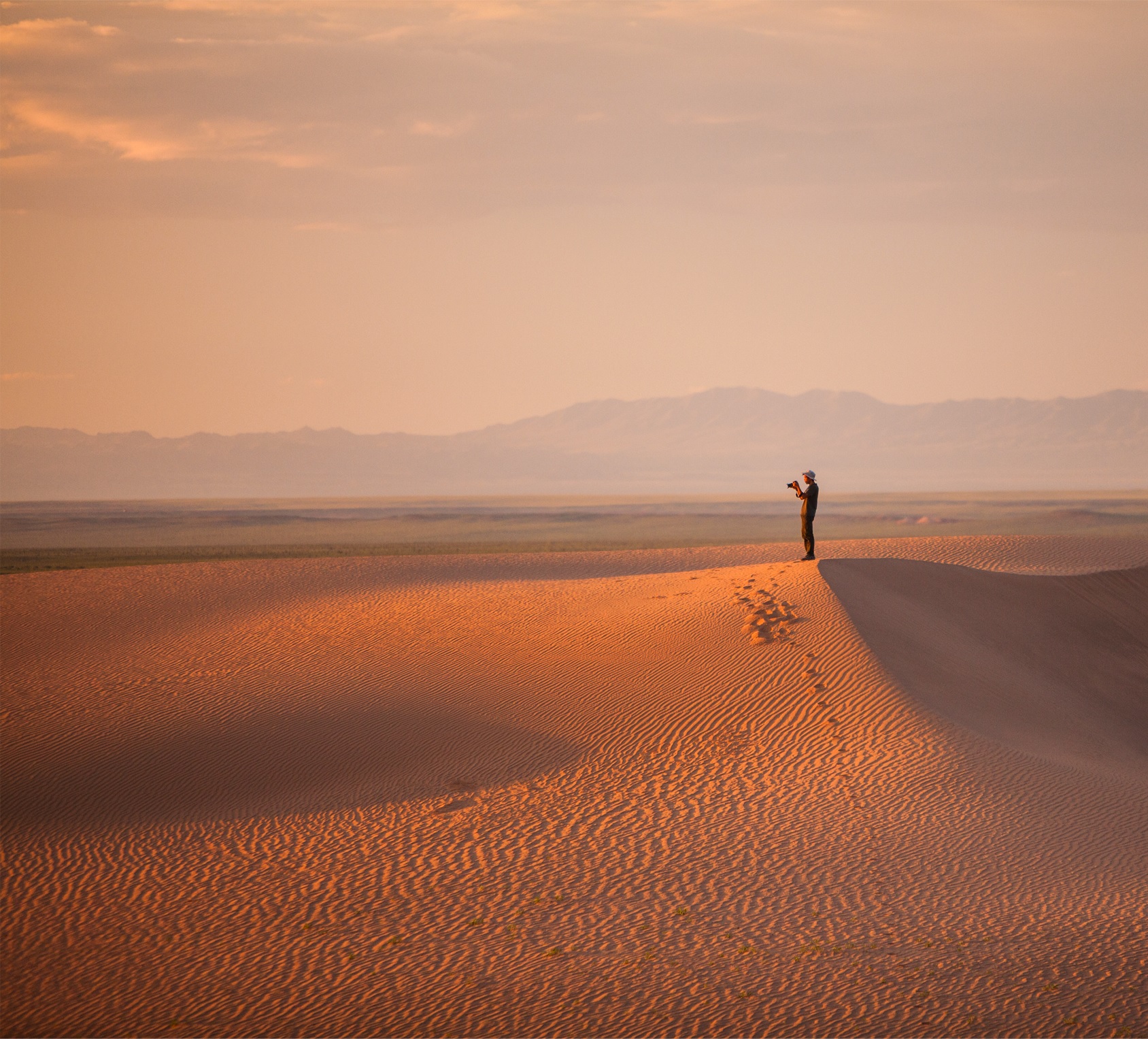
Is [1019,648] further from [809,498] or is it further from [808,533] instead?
[809,498]

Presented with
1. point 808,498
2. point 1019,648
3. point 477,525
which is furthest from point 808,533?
point 477,525

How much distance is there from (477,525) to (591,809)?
294ft

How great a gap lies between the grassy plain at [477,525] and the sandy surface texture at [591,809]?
24772 mm

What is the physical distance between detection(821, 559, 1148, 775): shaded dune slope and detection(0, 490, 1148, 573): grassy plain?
24.0 metres

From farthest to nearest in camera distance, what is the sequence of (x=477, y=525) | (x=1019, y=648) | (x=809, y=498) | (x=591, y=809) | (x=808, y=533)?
1. (x=477, y=525)
2. (x=808, y=533)
3. (x=1019, y=648)
4. (x=809, y=498)
5. (x=591, y=809)

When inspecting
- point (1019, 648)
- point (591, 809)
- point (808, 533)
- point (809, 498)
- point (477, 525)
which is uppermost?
point (809, 498)

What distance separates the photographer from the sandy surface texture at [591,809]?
8102 mm

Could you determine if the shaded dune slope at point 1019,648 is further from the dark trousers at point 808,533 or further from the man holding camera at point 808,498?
the man holding camera at point 808,498

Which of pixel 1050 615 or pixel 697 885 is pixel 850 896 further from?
pixel 1050 615

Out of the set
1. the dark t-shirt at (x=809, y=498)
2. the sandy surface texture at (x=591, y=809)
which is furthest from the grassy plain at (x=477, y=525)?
the dark t-shirt at (x=809, y=498)

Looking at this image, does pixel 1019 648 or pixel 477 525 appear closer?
pixel 1019 648

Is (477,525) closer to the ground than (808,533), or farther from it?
closer to the ground

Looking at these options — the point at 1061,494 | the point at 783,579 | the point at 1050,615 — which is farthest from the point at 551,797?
the point at 1061,494

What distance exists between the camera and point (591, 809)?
12.4m
